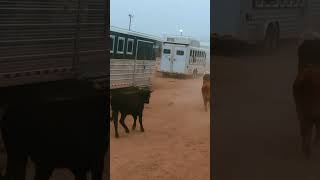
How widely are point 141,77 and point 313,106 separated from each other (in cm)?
71

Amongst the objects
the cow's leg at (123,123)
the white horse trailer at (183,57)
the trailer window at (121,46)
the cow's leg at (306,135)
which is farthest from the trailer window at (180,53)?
the cow's leg at (306,135)

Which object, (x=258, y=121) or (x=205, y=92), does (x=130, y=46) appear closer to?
(x=205, y=92)

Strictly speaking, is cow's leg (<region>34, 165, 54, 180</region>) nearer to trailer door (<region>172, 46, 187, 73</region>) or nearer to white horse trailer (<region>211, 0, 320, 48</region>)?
trailer door (<region>172, 46, 187, 73</region>)

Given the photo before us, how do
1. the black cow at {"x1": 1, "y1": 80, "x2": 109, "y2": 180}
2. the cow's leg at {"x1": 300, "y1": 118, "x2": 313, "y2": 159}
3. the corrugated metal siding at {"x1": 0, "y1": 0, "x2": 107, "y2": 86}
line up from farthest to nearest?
the cow's leg at {"x1": 300, "y1": 118, "x2": 313, "y2": 159}, the black cow at {"x1": 1, "y1": 80, "x2": 109, "y2": 180}, the corrugated metal siding at {"x1": 0, "y1": 0, "x2": 107, "y2": 86}

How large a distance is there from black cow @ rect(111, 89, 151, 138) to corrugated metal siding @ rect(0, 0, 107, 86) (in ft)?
0.42

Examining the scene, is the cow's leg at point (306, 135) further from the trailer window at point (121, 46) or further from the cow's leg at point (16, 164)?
the cow's leg at point (16, 164)

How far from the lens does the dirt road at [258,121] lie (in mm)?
1710

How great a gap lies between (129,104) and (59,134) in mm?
298

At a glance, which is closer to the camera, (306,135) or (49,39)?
(49,39)

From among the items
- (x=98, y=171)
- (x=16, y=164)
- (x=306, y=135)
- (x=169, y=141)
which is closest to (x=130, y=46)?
(x=169, y=141)

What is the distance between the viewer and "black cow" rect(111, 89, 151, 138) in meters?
1.69

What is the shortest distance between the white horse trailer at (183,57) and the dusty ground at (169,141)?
0.04 m

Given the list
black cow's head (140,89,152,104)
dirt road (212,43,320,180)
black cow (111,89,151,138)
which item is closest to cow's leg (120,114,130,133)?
black cow (111,89,151,138)

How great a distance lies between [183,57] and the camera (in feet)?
5.49
